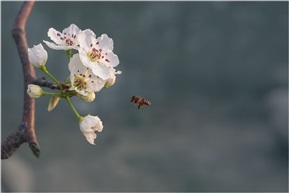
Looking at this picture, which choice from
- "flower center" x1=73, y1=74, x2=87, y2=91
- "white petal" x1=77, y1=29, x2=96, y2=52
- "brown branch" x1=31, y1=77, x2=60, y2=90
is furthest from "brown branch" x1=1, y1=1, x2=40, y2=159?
"white petal" x1=77, y1=29, x2=96, y2=52

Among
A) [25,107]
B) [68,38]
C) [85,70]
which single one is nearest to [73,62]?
[85,70]

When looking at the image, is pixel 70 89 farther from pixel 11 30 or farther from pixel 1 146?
pixel 11 30

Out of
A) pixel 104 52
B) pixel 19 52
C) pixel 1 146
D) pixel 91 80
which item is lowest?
pixel 1 146

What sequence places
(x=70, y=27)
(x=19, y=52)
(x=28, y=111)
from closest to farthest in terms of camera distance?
(x=70, y=27), (x=28, y=111), (x=19, y=52)

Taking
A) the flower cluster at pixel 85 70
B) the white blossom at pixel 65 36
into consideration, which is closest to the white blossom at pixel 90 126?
the flower cluster at pixel 85 70

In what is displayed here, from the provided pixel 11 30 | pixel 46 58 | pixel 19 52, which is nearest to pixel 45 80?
pixel 46 58

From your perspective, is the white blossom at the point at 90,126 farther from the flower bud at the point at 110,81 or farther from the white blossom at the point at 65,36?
the white blossom at the point at 65,36

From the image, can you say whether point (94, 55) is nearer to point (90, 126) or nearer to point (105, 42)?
point (105, 42)
